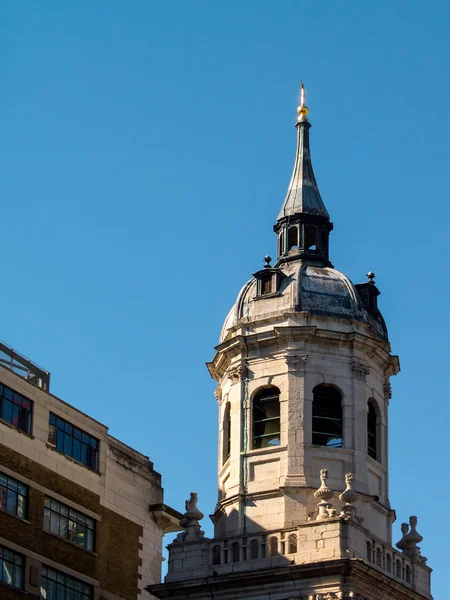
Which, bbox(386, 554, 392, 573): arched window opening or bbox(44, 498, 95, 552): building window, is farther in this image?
bbox(44, 498, 95, 552): building window

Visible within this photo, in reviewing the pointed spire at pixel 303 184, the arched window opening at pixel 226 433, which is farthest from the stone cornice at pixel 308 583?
the pointed spire at pixel 303 184

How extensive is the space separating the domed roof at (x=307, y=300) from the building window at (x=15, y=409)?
7.82 metres

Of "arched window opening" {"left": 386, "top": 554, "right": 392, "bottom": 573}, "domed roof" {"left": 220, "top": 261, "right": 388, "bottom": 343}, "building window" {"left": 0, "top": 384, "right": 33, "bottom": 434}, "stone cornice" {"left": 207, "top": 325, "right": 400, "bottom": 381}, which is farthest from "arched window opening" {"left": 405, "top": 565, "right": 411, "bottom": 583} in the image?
"building window" {"left": 0, "top": 384, "right": 33, "bottom": 434}

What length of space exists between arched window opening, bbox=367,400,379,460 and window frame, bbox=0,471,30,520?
12708mm

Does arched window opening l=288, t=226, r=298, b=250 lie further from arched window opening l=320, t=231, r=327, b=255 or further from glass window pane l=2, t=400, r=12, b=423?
glass window pane l=2, t=400, r=12, b=423

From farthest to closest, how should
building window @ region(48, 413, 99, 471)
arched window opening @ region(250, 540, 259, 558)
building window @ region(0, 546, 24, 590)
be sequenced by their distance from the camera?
building window @ region(48, 413, 99, 471) → building window @ region(0, 546, 24, 590) → arched window opening @ region(250, 540, 259, 558)

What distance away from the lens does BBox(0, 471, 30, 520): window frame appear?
219 ft

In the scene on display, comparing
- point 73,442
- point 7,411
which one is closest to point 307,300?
point 73,442

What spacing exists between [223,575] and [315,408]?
756 centimetres

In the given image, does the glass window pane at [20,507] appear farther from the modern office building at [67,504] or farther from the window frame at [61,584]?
the window frame at [61,584]

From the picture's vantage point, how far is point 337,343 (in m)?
68.2

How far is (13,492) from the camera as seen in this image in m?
67.3

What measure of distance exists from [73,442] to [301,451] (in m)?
10.3

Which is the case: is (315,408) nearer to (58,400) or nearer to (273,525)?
(273,525)
